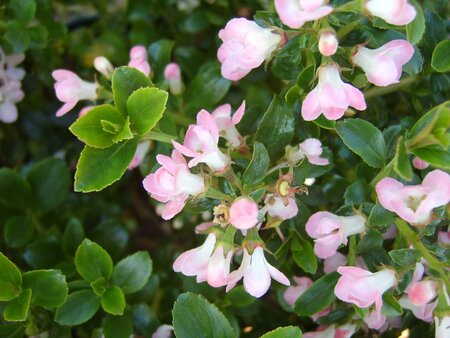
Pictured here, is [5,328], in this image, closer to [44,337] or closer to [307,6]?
[44,337]

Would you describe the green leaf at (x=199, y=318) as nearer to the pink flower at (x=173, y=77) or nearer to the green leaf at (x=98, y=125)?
the green leaf at (x=98, y=125)

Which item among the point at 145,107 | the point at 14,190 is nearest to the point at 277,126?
the point at 145,107

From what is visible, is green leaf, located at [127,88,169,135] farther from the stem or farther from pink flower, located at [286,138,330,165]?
the stem

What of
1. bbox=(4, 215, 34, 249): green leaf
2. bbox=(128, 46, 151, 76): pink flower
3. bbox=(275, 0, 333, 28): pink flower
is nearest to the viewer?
bbox=(275, 0, 333, 28): pink flower

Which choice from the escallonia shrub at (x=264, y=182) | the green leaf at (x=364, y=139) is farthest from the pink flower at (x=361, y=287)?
the green leaf at (x=364, y=139)

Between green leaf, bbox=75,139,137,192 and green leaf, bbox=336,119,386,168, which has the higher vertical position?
green leaf, bbox=336,119,386,168

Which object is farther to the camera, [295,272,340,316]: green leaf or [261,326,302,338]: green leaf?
[295,272,340,316]: green leaf

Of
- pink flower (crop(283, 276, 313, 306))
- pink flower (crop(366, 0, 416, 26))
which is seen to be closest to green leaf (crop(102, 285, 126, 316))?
pink flower (crop(283, 276, 313, 306))

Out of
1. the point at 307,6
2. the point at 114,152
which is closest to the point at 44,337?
the point at 114,152
